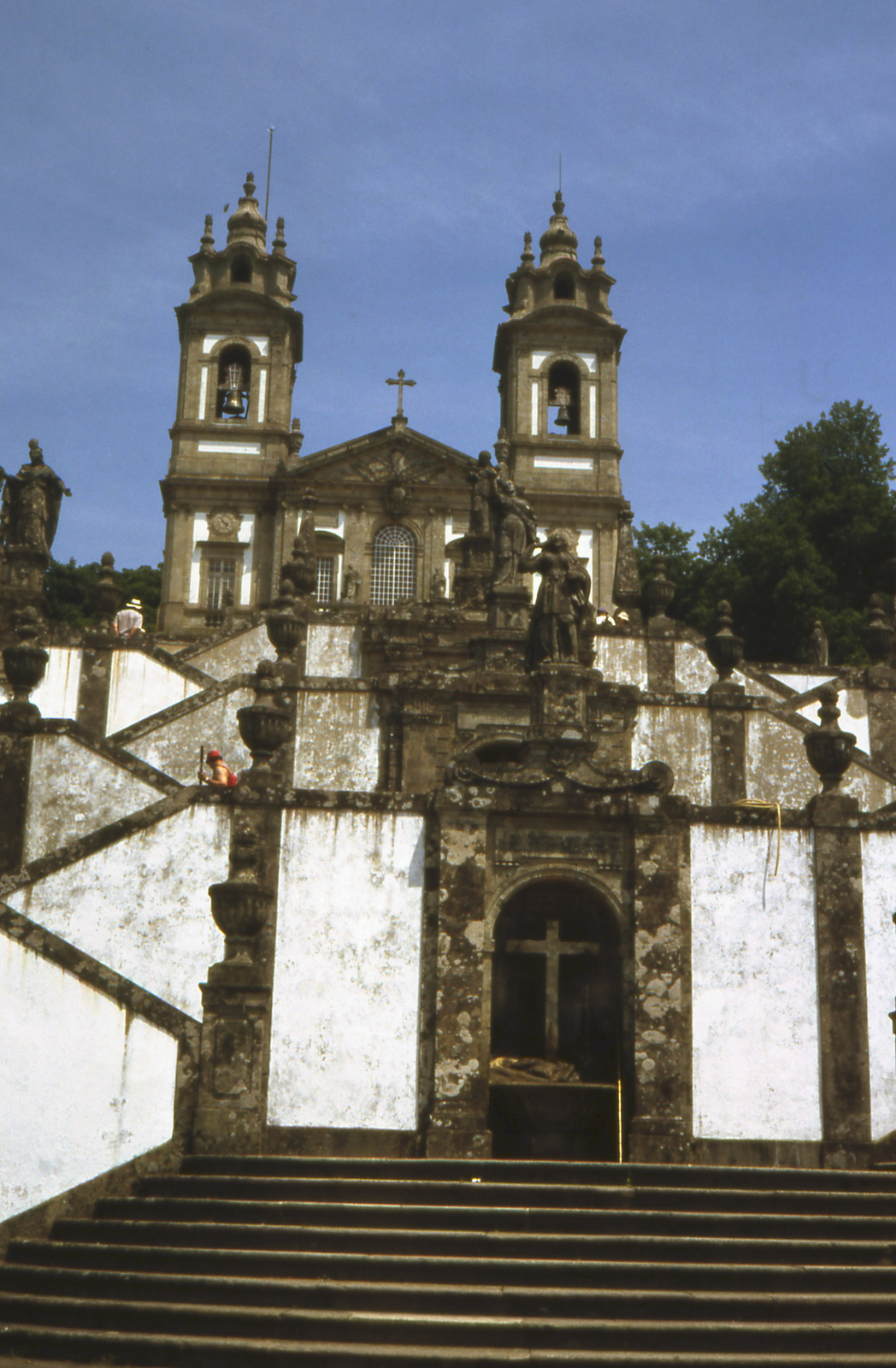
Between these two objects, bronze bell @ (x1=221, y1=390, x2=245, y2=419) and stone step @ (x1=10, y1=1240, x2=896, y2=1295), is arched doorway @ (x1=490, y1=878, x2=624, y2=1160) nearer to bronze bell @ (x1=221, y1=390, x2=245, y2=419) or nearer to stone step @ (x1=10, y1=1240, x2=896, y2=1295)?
stone step @ (x1=10, y1=1240, x2=896, y2=1295)

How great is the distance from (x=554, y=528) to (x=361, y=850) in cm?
3390

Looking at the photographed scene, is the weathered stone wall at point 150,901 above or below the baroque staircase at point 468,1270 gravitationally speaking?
above

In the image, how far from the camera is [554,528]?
151 feet

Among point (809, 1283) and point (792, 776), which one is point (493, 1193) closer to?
point (809, 1283)

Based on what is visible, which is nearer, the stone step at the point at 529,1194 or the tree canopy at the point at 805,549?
the stone step at the point at 529,1194

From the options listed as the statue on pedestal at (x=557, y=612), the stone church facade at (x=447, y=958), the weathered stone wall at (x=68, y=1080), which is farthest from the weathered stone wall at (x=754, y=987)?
the weathered stone wall at (x=68, y=1080)

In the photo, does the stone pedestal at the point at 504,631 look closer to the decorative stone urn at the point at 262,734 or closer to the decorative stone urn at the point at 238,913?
the decorative stone urn at the point at 262,734

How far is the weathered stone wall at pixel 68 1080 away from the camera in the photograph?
433 inches

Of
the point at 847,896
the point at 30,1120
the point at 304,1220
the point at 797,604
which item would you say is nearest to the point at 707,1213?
the point at 304,1220

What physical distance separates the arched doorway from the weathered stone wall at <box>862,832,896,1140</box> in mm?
2061

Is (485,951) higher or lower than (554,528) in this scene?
lower

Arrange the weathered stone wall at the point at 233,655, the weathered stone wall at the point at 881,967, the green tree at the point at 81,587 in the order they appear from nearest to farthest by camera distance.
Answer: the weathered stone wall at the point at 881,967, the weathered stone wall at the point at 233,655, the green tree at the point at 81,587

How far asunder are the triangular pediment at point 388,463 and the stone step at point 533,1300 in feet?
123

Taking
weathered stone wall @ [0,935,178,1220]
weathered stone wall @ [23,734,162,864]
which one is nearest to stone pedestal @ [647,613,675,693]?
weathered stone wall @ [23,734,162,864]
